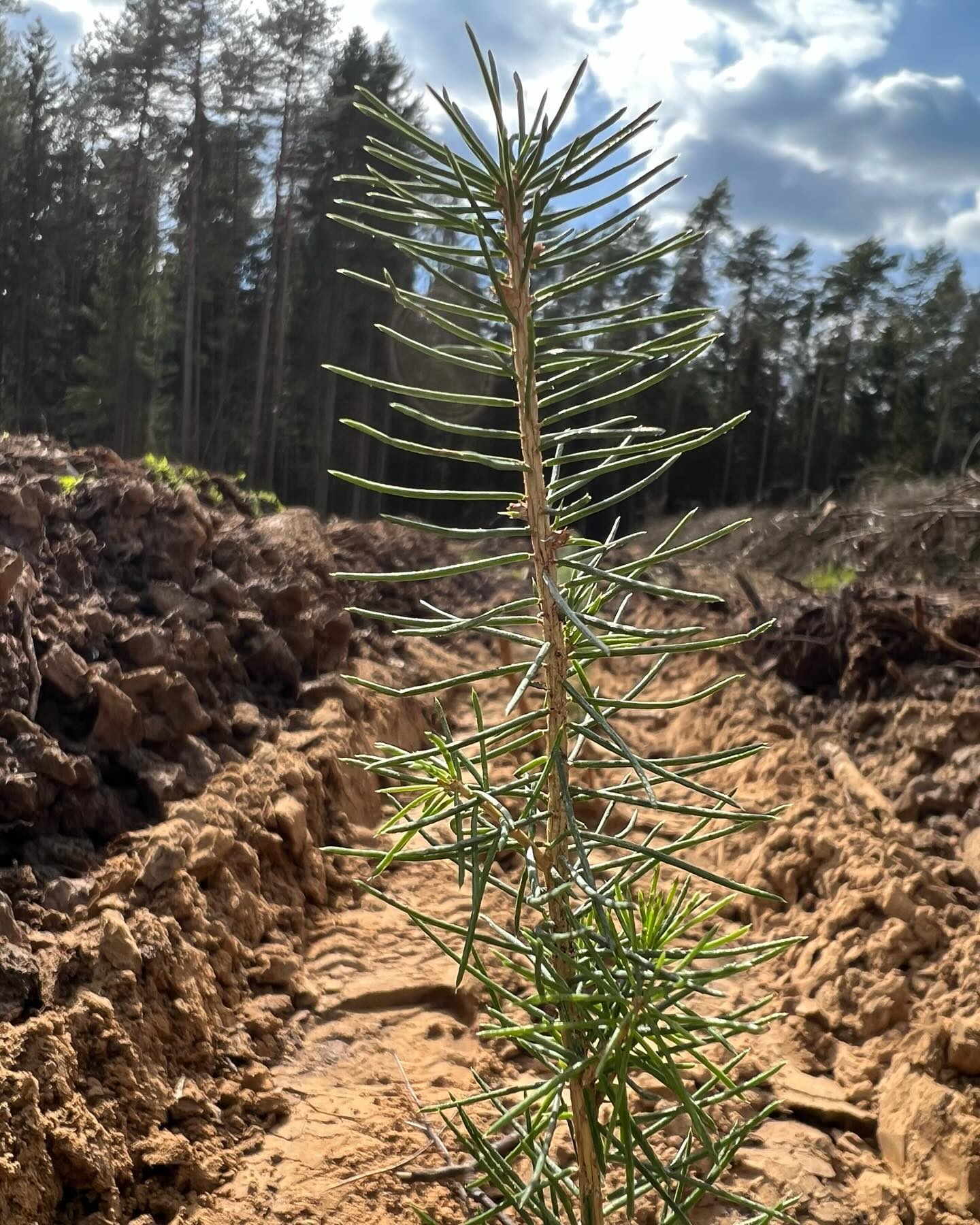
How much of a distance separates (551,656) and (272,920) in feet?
8.11

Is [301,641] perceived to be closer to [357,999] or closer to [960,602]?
[357,999]

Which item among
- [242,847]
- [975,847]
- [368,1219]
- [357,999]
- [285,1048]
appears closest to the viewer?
[368,1219]

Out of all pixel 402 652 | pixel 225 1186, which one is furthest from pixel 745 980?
pixel 402 652

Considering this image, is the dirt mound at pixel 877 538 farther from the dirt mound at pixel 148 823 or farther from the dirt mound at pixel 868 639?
the dirt mound at pixel 148 823

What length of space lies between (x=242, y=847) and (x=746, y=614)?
6.08m

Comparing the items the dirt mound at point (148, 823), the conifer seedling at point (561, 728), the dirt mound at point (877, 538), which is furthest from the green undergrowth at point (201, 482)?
the conifer seedling at point (561, 728)

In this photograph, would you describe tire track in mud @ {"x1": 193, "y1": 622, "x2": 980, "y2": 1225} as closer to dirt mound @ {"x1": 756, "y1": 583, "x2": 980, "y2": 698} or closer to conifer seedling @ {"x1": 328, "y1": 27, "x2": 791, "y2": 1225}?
conifer seedling @ {"x1": 328, "y1": 27, "x2": 791, "y2": 1225}

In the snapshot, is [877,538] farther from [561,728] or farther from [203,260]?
[203,260]

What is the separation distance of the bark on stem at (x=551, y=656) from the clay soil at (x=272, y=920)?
18.7 inches

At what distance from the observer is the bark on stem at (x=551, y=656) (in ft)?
3.58

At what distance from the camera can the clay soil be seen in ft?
7.22

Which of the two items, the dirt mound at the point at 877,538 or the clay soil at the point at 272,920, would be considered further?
the dirt mound at the point at 877,538

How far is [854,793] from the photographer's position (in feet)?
16.5

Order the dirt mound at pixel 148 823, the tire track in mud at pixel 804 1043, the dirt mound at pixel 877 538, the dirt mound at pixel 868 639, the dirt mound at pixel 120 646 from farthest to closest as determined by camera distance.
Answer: the dirt mound at pixel 877 538, the dirt mound at pixel 868 639, the dirt mound at pixel 120 646, the tire track in mud at pixel 804 1043, the dirt mound at pixel 148 823
